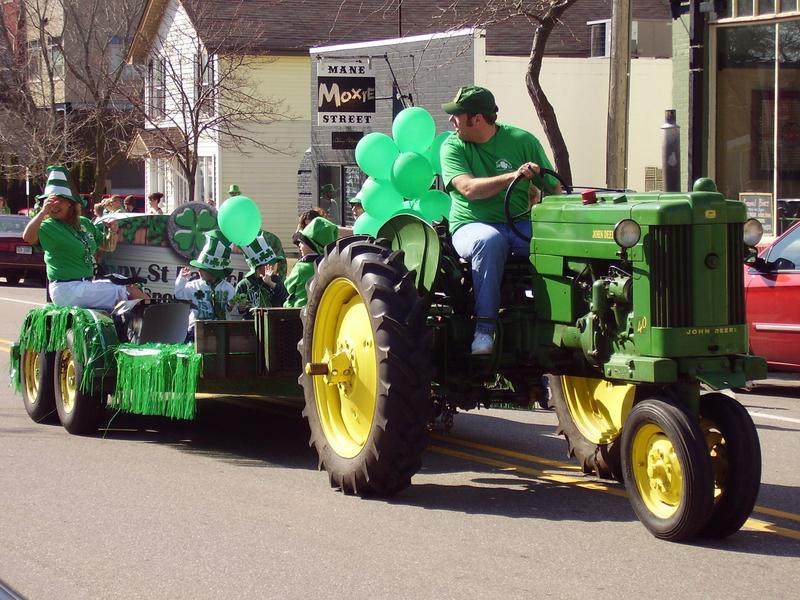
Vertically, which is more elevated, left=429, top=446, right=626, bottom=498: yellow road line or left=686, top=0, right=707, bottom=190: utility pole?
left=686, top=0, right=707, bottom=190: utility pole

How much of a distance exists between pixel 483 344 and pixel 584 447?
122cm

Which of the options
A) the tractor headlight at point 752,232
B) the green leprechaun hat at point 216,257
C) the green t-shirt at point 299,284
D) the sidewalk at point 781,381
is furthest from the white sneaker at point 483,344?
the sidewalk at point 781,381

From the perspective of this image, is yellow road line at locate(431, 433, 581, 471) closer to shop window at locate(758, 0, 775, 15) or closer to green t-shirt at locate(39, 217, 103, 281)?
green t-shirt at locate(39, 217, 103, 281)

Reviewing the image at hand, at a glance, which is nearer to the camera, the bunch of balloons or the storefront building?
the bunch of balloons

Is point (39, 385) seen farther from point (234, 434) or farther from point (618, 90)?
point (618, 90)

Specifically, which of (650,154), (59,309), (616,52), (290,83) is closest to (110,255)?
(59,309)

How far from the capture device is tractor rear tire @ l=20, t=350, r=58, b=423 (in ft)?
32.8

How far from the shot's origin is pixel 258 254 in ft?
32.9

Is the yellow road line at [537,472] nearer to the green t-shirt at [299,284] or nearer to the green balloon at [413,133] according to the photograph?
the green t-shirt at [299,284]

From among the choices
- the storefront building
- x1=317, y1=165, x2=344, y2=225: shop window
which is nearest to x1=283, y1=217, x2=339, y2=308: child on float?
the storefront building

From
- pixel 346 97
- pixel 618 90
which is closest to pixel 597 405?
pixel 618 90

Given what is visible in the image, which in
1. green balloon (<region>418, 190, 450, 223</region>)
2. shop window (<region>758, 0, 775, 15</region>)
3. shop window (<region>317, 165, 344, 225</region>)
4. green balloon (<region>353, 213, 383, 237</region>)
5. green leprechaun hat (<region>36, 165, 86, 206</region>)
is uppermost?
shop window (<region>758, 0, 775, 15</region>)

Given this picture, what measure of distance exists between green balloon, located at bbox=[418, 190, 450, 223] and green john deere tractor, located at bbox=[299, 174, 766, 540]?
146 cm

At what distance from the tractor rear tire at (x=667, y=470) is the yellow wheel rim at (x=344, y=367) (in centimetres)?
159
